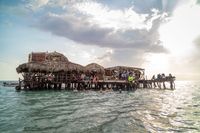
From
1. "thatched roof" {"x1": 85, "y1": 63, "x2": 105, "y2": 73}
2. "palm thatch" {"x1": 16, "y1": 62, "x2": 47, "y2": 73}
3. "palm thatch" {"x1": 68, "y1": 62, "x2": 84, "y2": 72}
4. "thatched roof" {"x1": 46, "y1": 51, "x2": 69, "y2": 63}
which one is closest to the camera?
"palm thatch" {"x1": 16, "y1": 62, "x2": 47, "y2": 73}

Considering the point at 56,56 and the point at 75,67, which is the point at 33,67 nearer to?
the point at 75,67

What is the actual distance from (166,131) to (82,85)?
82.8 ft

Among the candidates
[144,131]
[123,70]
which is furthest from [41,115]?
[123,70]

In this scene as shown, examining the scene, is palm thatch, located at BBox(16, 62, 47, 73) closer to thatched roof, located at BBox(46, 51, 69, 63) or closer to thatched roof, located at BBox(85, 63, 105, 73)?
thatched roof, located at BBox(46, 51, 69, 63)

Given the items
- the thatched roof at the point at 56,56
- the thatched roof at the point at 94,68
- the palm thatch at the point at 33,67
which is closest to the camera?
the palm thatch at the point at 33,67

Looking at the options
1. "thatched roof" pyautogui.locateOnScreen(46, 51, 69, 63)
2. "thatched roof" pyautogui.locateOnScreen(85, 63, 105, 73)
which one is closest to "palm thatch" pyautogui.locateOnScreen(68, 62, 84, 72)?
"thatched roof" pyautogui.locateOnScreen(85, 63, 105, 73)

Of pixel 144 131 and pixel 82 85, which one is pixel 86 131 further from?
pixel 82 85

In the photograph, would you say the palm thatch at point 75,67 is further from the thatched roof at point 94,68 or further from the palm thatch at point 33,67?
the palm thatch at point 33,67

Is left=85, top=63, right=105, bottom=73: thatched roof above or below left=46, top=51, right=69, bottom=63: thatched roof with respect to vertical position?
below

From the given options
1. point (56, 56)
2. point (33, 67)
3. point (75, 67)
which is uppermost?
point (56, 56)

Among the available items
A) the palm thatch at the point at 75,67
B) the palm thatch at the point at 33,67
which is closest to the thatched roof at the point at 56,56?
the palm thatch at the point at 75,67

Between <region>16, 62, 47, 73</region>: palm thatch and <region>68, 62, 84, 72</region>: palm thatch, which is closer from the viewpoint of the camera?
<region>16, 62, 47, 73</region>: palm thatch

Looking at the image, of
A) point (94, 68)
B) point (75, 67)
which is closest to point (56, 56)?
point (75, 67)

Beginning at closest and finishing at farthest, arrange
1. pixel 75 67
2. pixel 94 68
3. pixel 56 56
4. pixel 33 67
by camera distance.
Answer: pixel 33 67
pixel 75 67
pixel 94 68
pixel 56 56
